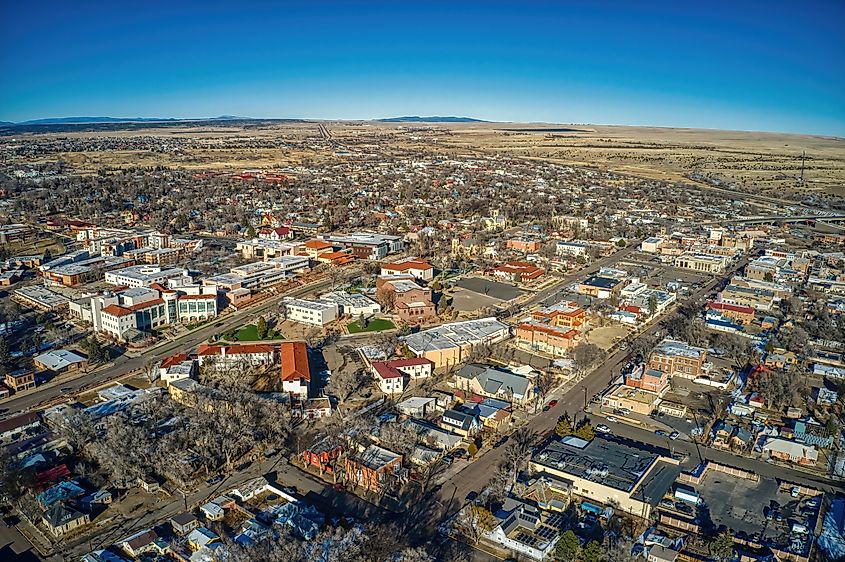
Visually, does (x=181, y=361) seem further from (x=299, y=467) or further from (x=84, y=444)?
(x=299, y=467)

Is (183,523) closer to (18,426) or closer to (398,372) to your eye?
(18,426)

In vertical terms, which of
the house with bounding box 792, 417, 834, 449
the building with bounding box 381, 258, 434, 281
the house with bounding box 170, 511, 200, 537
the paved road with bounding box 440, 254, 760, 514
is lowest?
the paved road with bounding box 440, 254, 760, 514

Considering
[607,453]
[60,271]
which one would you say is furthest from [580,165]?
Answer: [607,453]

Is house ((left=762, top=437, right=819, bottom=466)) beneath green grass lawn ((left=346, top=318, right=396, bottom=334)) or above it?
beneath

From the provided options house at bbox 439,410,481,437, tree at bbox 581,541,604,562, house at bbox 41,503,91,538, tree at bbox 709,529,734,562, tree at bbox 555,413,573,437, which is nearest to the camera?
tree at bbox 581,541,604,562

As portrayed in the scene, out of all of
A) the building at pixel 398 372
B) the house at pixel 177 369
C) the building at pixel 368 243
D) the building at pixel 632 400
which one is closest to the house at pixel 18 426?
the house at pixel 177 369

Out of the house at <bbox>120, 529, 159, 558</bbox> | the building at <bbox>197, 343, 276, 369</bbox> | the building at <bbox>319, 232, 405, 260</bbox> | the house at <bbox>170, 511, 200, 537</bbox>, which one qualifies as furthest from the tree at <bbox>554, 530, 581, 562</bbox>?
the building at <bbox>319, 232, 405, 260</bbox>

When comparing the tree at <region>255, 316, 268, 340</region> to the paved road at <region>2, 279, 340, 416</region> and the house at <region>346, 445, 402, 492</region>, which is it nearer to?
the paved road at <region>2, 279, 340, 416</region>

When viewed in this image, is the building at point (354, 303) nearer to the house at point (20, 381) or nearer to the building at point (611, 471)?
the house at point (20, 381)
